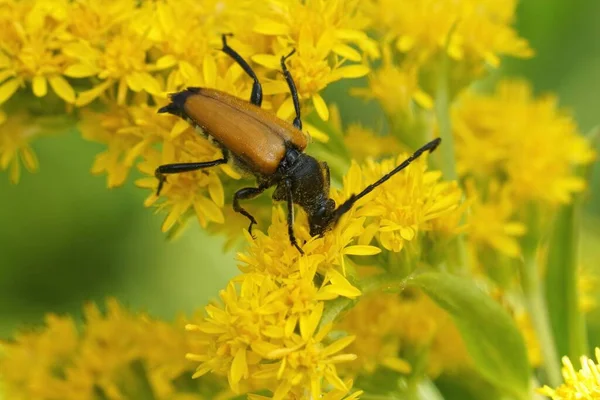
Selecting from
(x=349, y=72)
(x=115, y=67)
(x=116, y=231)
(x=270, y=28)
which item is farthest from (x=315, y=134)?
(x=116, y=231)

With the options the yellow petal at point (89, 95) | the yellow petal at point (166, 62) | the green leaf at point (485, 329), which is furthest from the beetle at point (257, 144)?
the green leaf at point (485, 329)

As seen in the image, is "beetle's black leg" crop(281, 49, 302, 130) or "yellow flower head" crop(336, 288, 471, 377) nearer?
"beetle's black leg" crop(281, 49, 302, 130)

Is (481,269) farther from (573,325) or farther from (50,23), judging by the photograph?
(50,23)

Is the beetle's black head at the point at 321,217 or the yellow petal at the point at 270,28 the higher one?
the yellow petal at the point at 270,28

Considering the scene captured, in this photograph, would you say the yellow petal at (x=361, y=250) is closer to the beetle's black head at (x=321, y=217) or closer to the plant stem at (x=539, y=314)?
the beetle's black head at (x=321, y=217)

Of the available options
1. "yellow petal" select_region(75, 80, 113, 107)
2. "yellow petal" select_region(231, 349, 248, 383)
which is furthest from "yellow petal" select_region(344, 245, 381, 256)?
"yellow petal" select_region(75, 80, 113, 107)

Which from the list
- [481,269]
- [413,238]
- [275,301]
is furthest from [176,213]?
[481,269]

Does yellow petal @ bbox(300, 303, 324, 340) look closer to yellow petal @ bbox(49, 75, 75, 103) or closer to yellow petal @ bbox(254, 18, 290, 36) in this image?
yellow petal @ bbox(254, 18, 290, 36)
